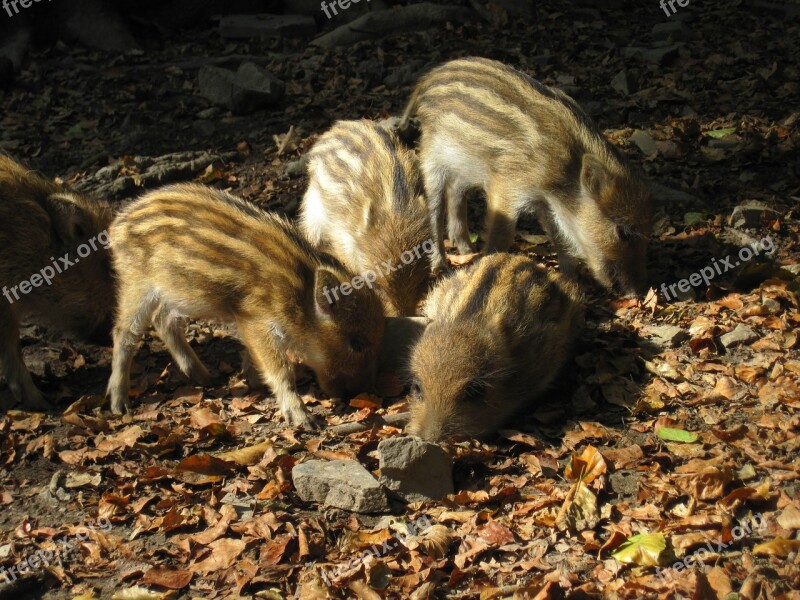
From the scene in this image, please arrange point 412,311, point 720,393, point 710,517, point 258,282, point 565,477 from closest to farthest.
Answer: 1. point 710,517
2. point 565,477
3. point 720,393
4. point 258,282
5. point 412,311

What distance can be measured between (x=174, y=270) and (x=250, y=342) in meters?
0.63

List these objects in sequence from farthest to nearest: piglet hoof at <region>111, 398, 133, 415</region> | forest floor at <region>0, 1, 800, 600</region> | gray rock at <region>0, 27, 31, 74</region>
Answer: gray rock at <region>0, 27, 31, 74</region> → piglet hoof at <region>111, 398, 133, 415</region> → forest floor at <region>0, 1, 800, 600</region>

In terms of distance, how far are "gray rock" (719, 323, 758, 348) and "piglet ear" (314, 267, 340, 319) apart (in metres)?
2.31

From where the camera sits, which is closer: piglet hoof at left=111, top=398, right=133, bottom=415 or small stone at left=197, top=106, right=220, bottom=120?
piglet hoof at left=111, top=398, right=133, bottom=415

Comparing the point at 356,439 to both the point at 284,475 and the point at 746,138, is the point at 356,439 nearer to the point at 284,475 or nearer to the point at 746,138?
the point at 284,475

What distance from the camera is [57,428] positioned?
534 centimetres

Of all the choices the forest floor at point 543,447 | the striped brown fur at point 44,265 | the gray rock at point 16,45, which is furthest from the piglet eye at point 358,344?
the gray rock at point 16,45

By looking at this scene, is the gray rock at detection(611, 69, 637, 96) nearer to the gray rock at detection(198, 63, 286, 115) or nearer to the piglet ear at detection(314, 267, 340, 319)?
the gray rock at detection(198, 63, 286, 115)

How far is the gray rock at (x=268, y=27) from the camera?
10.9 m

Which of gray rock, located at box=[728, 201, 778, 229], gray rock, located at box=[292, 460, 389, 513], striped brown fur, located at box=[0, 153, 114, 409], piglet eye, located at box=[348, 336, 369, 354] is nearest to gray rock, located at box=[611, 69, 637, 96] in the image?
gray rock, located at box=[728, 201, 778, 229]

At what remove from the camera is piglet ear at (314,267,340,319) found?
17.0 feet

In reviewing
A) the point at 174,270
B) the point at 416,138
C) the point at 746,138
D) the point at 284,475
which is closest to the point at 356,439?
the point at 284,475

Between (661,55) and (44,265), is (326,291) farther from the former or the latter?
(661,55)

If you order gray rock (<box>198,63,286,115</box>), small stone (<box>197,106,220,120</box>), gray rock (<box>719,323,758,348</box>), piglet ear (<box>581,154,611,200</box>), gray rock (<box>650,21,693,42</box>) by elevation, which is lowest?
gray rock (<box>719,323,758,348</box>)
